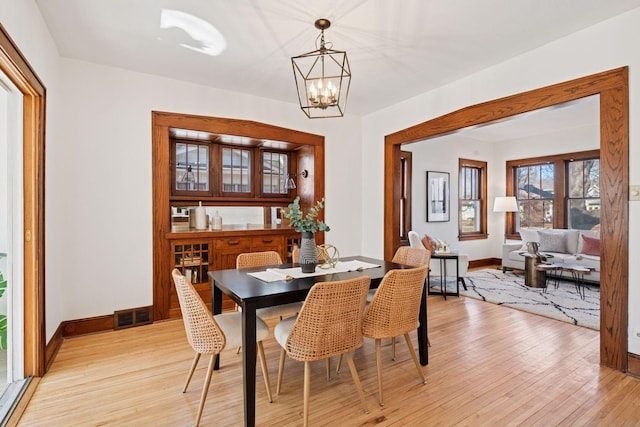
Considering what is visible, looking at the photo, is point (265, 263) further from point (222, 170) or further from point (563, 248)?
point (563, 248)

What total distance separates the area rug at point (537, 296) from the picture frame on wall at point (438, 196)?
50.8 inches

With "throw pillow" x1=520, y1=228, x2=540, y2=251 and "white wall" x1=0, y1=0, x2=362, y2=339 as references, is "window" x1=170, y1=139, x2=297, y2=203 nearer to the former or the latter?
"white wall" x1=0, y1=0, x2=362, y2=339

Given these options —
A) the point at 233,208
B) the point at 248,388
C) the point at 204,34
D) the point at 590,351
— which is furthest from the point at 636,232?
the point at 233,208

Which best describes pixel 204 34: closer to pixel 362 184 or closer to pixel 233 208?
pixel 233 208

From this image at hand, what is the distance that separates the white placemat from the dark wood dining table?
0.06m

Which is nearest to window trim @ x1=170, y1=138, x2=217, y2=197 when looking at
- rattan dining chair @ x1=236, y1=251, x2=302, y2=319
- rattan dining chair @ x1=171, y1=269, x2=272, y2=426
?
rattan dining chair @ x1=236, y1=251, x2=302, y2=319

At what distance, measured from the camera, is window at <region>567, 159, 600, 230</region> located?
20.5ft

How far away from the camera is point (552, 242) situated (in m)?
6.12

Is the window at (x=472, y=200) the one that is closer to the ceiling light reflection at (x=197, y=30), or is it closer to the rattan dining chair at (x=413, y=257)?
the rattan dining chair at (x=413, y=257)

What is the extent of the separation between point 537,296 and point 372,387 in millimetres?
3728

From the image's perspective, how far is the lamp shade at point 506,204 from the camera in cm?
700

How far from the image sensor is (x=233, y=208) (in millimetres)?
4875

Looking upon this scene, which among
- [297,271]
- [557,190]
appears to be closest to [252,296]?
[297,271]

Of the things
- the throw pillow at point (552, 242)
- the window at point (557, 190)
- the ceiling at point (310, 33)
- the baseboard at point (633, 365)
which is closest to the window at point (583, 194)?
the window at point (557, 190)
